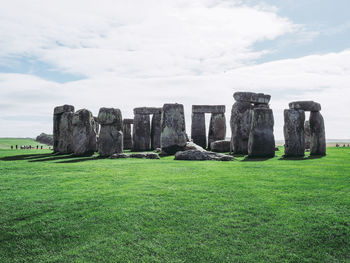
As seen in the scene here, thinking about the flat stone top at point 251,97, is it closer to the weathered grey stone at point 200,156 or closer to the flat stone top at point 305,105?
the flat stone top at point 305,105

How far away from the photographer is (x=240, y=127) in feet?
51.2

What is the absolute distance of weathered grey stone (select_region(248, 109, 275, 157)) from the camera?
42.3ft

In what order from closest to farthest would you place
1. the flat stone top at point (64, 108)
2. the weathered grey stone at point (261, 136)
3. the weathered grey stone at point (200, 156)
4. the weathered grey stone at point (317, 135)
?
1. the weathered grey stone at point (200, 156)
2. the weathered grey stone at point (261, 136)
3. the weathered grey stone at point (317, 135)
4. the flat stone top at point (64, 108)

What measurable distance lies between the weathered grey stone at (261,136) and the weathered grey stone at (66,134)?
956cm

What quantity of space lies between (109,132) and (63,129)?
4.17m

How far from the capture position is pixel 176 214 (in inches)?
203

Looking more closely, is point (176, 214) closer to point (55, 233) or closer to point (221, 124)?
point (55, 233)

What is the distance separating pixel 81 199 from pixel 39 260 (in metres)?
1.56

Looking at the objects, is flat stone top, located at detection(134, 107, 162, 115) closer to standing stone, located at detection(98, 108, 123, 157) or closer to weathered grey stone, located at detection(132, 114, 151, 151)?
weathered grey stone, located at detection(132, 114, 151, 151)

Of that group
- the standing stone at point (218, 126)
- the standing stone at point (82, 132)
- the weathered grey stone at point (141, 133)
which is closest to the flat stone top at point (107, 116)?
the standing stone at point (82, 132)

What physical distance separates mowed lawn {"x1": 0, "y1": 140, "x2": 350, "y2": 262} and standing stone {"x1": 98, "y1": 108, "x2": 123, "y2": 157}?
655 centimetres

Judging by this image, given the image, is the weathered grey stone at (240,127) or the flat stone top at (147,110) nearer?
the weathered grey stone at (240,127)

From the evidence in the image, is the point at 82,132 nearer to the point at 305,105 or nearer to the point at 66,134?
the point at 66,134

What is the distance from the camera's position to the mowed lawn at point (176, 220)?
14.3 feet
